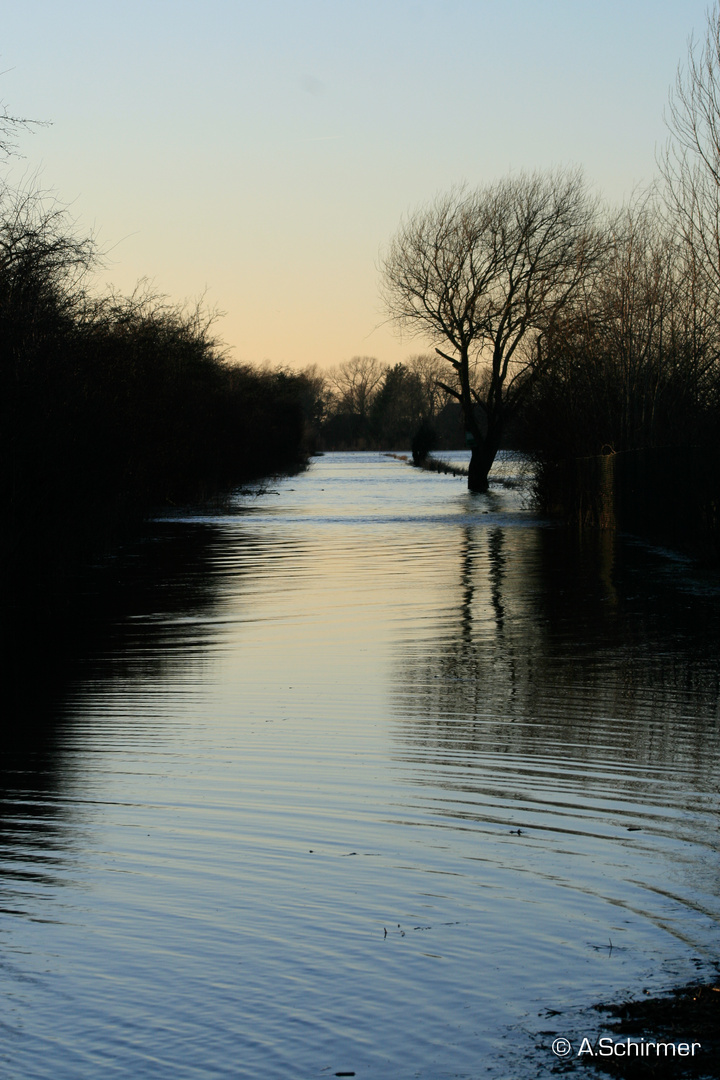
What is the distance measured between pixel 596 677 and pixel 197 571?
372 inches

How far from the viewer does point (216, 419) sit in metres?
42.3

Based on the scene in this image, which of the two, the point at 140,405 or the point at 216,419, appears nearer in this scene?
the point at 140,405

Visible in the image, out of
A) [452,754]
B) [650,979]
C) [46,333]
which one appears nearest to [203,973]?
[650,979]

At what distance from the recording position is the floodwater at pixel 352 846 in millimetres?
3223

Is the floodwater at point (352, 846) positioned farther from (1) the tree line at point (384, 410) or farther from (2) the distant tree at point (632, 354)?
(1) the tree line at point (384, 410)

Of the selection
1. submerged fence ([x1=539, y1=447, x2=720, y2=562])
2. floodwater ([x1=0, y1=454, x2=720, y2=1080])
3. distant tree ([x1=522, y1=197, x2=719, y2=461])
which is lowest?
floodwater ([x1=0, y1=454, x2=720, y2=1080])

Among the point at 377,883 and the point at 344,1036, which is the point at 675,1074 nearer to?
the point at 344,1036

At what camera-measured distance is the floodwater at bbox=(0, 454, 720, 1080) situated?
10.6ft

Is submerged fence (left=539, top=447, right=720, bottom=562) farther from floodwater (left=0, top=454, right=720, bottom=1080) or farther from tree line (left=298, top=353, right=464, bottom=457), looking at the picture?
tree line (left=298, top=353, right=464, bottom=457)

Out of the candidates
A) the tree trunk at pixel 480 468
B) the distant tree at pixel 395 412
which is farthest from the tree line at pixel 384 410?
the tree trunk at pixel 480 468

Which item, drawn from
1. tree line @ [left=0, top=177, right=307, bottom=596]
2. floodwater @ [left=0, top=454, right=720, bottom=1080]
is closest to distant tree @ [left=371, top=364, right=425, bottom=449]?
tree line @ [left=0, top=177, right=307, bottom=596]

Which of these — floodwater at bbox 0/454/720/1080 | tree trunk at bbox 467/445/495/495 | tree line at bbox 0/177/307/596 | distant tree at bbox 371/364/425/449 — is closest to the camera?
floodwater at bbox 0/454/720/1080

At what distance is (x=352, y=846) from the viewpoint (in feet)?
15.9

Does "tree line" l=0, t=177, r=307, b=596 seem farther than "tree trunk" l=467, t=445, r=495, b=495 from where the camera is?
No
